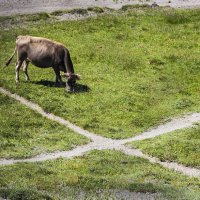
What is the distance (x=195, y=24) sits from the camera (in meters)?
61.2

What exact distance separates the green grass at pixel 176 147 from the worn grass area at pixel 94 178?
4.98 ft

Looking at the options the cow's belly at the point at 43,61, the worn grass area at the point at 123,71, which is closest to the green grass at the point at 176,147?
the worn grass area at the point at 123,71

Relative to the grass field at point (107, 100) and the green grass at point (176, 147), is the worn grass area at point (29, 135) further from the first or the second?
the green grass at point (176, 147)

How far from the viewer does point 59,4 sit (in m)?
63.8

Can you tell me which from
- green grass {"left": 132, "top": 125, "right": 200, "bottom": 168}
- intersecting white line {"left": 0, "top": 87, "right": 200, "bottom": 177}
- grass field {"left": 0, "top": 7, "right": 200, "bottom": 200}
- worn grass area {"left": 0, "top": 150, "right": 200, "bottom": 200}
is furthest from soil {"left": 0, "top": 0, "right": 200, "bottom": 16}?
worn grass area {"left": 0, "top": 150, "right": 200, "bottom": 200}

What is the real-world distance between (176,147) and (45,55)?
494 inches

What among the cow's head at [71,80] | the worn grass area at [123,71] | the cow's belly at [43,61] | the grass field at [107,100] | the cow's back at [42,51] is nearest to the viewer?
the grass field at [107,100]

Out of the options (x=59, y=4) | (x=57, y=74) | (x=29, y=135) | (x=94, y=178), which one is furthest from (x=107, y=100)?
(x=59, y=4)

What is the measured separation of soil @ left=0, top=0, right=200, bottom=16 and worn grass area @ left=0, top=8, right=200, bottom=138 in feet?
8.42

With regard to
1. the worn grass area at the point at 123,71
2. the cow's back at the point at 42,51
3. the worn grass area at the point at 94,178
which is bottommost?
the worn grass area at the point at 123,71

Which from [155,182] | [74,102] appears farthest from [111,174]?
[74,102]

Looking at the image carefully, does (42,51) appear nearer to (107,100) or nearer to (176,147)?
(107,100)

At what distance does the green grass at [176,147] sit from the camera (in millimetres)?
33281

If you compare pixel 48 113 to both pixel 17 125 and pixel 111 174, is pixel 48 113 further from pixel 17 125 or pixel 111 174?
pixel 111 174
